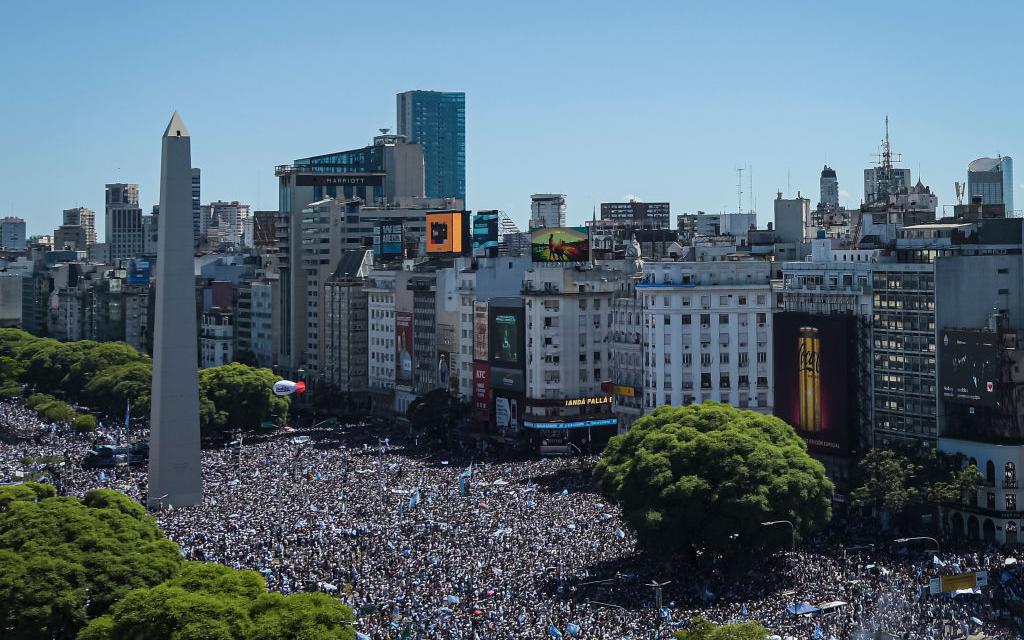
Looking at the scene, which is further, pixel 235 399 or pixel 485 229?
pixel 485 229

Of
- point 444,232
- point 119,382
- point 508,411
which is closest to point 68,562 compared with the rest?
point 508,411

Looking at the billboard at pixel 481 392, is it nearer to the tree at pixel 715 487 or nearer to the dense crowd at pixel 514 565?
the dense crowd at pixel 514 565

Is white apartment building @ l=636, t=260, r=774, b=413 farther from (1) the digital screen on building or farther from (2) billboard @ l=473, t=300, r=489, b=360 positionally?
(2) billboard @ l=473, t=300, r=489, b=360

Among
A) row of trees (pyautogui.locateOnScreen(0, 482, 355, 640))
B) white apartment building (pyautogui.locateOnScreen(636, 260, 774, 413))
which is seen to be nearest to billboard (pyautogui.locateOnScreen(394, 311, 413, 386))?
white apartment building (pyautogui.locateOnScreen(636, 260, 774, 413))

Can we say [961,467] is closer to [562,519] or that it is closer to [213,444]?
[562,519]

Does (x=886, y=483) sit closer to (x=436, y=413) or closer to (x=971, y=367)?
(x=971, y=367)

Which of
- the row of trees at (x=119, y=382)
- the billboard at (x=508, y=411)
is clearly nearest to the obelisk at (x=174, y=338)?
the row of trees at (x=119, y=382)
